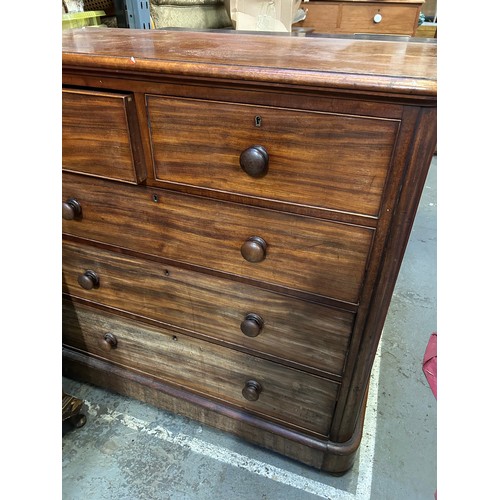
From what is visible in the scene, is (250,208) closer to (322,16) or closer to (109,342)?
(109,342)

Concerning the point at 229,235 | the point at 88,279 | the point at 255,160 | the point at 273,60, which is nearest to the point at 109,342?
the point at 88,279

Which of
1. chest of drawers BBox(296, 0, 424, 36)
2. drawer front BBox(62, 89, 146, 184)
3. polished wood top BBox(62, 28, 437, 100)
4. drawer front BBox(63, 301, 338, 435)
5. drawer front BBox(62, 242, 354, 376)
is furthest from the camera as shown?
chest of drawers BBox(296, 0, 424, 36)

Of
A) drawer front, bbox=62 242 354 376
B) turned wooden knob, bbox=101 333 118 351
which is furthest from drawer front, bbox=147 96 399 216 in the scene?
turned wooden knob, bbox=101 333 118 351

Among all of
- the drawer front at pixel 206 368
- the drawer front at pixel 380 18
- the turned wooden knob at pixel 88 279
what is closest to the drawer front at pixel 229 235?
the turned wooden knob at pixel 88 279

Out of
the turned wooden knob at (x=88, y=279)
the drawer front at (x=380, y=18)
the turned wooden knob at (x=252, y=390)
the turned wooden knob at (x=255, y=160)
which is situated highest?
the drawer front at (x=380, y=18)

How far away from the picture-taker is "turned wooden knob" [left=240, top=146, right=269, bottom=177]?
0.61 metres

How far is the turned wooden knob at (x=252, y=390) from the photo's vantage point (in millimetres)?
911

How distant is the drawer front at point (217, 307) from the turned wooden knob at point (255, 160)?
26 centimetres

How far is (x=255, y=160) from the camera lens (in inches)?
24.0

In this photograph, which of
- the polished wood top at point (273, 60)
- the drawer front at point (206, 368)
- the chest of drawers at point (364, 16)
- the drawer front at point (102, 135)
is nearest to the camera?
the polished wood top at point (273, 60)

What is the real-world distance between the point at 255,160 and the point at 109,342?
728 millimetres

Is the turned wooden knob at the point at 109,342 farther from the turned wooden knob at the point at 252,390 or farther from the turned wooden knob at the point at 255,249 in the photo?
the turned wooden knob at the point at 255,249

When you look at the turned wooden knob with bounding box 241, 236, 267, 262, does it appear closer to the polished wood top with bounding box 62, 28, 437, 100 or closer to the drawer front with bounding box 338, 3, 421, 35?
the polished wood top with bounding box 62, 28, 437, 100
